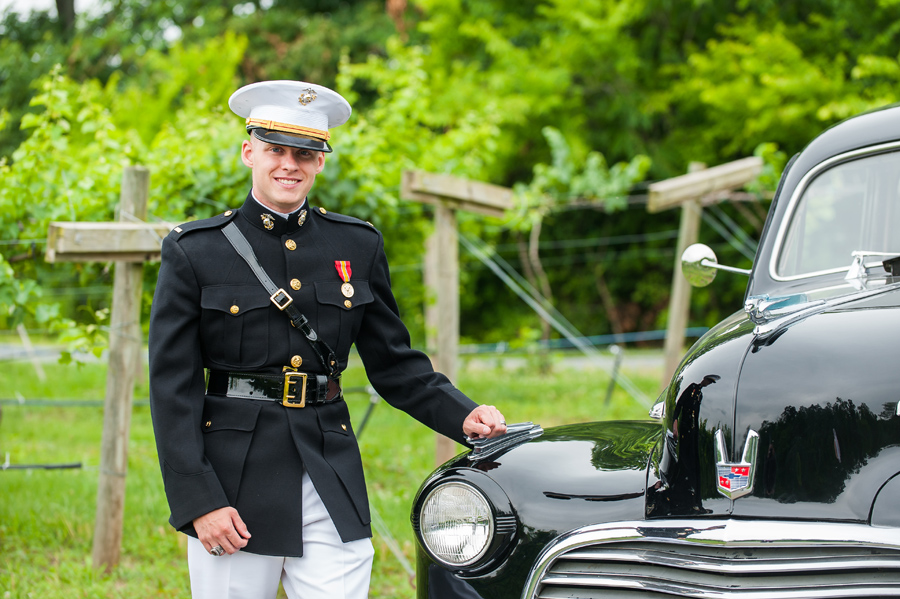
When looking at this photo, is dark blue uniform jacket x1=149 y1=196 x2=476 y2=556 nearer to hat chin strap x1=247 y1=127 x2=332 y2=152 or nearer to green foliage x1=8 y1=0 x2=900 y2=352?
hat chin strap x1=247 y1=127 x2=332 y2=152

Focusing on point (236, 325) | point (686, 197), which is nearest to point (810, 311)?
point (236, 325)

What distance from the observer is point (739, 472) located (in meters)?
1.91

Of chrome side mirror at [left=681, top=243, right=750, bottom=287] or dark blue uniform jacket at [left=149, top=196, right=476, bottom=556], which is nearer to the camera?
dark blue uniform jacket at [left=149, top=196, right=476, bottom=556]

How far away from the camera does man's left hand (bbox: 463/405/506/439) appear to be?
236cm

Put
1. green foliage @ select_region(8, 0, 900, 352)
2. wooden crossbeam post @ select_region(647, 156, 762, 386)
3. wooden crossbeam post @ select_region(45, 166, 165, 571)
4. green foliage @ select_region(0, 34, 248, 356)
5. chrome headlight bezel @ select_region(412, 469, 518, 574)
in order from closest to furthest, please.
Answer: chrome headlight bezel @ select_region(412, 469, 518, 574), wooden crossbeam post @ select_region(45, 166, 165, 571), green foliage @ select_region(0, 34, 248, 356), wooden crossbeam post @ select_region(647, 156, 762, 386), green foliage @ select_region(8, 0, 900, 352)

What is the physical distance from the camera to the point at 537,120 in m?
15.2

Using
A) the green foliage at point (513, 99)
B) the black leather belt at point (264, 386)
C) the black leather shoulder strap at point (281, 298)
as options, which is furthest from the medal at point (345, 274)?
the green foliage at point (513, 99)

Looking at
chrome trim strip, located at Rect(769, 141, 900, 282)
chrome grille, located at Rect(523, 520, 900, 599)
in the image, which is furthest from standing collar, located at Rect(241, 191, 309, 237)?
chrome trim strip, located at Rect(769, 141, 900, 282)

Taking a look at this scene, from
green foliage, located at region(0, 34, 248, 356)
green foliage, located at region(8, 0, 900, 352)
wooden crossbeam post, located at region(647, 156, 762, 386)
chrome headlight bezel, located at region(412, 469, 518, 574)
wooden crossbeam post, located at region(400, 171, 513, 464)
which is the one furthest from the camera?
green foliage, located at region(8, 0, 900, 352)

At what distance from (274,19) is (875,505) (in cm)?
1926

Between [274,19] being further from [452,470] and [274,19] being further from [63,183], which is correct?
[452,470]

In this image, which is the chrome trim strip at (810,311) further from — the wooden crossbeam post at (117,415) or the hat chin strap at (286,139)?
the wooden crossbeam post at (117,415)

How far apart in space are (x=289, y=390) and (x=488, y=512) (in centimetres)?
57

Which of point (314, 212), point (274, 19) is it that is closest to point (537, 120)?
point (274, 19)
